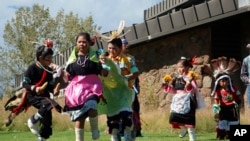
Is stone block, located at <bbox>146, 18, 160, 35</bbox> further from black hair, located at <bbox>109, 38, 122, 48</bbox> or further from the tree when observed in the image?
the tree

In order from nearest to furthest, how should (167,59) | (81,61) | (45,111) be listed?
(81,61)
(45,111)
(167,59)

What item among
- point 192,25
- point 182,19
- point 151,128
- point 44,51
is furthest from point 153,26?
point 44,51

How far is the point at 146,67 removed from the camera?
61.6 ft

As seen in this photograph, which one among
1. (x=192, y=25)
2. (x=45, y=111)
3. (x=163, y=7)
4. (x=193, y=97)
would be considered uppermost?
(x=163, y=7)

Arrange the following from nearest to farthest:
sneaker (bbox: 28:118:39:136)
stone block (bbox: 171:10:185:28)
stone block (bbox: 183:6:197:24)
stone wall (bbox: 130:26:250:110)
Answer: sneaker (bbox: 28:118:39:136), stone block (bbox: 183:6:197:24), stone block (bbox: 171:10:185:28), stone wall (bbox: 130:26:250:110)

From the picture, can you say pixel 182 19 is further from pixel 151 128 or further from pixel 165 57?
pixel 151 128

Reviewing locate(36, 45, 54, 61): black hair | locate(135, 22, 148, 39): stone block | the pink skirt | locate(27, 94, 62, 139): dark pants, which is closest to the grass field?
locate(135, 22, 148, 39): stone block

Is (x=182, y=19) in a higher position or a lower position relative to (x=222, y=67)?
higher

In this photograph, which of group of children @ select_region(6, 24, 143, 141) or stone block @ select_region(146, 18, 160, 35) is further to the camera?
stone block @ select_region(146, 18, 160, 35)

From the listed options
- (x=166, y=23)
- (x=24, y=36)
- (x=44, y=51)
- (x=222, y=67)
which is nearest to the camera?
(x=44, y=51)

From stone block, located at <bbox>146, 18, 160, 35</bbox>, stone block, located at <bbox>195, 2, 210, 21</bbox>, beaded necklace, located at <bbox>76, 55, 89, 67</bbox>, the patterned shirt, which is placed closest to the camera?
beaded necklace, located at <bbox>76, 55, 89, 67</bbox>

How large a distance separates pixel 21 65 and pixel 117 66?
40.0 metres

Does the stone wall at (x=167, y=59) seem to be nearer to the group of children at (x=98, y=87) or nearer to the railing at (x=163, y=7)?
the railing at (x=163, y=7)

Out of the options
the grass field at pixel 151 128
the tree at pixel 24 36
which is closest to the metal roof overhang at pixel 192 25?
the grass field at pixel 151 128
